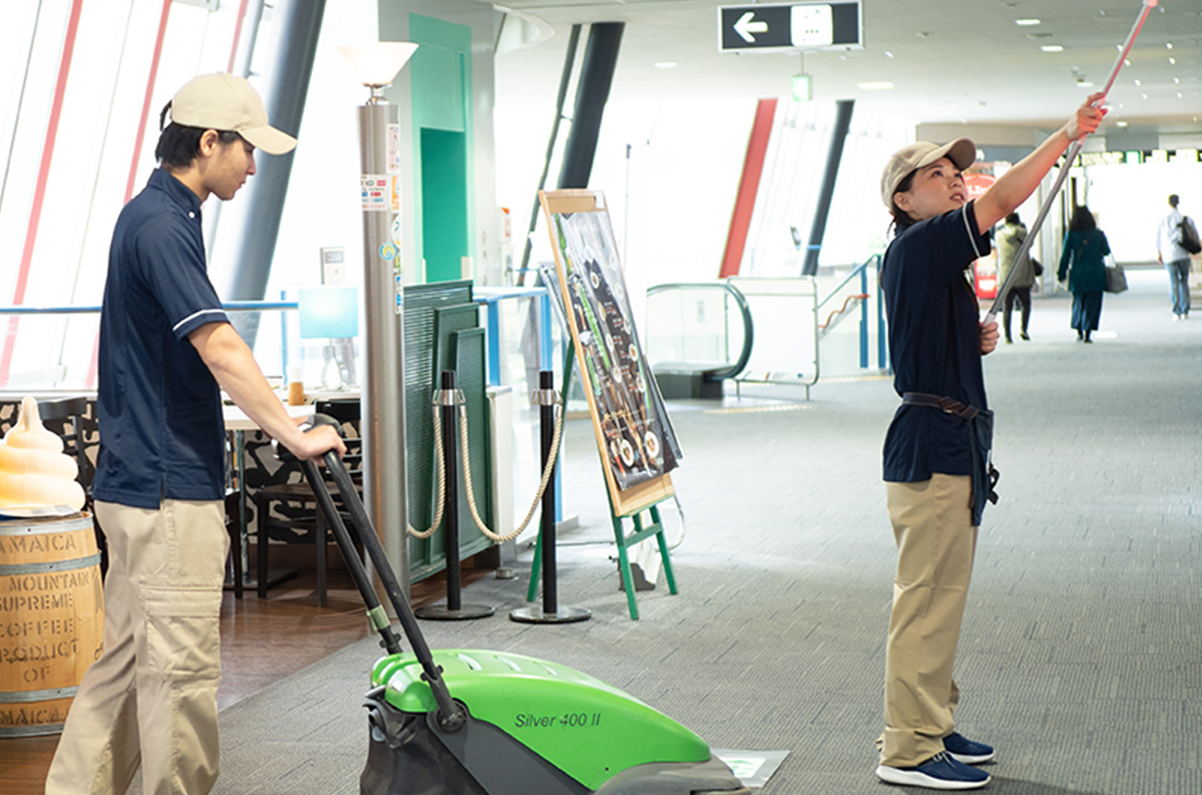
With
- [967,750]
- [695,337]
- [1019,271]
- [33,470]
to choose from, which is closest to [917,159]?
[967,750]

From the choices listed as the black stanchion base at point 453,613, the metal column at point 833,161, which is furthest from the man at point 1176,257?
the black stanchion base at point 453,613

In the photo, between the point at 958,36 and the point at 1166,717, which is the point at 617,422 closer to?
the point at 1166,717

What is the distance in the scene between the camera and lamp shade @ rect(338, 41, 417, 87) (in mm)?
4750

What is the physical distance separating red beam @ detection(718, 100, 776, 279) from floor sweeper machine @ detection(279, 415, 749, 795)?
19034 mm

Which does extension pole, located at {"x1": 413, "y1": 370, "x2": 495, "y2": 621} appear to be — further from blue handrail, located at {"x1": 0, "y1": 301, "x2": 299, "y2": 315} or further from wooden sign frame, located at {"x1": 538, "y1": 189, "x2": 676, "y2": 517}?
blue handrail, located at {"x1": 0, "y1": 301, "x2": 299, "y2": 315}

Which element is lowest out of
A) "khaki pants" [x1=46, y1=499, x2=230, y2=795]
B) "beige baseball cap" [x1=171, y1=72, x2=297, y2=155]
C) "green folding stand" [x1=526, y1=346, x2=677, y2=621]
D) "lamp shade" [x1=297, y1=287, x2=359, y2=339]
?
"green folding stand" [x1=526, y1=346, x2=677, y2=621]

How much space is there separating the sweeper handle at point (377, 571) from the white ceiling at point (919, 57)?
8317 mm

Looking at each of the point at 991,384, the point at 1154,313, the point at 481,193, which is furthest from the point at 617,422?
the point at 1154,313

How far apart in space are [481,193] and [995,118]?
18.8m

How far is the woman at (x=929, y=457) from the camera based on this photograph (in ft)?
10.6

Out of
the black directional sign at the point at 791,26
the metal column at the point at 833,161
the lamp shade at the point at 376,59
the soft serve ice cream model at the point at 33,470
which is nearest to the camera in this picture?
the soft serve ice cream model at the point at 33,470

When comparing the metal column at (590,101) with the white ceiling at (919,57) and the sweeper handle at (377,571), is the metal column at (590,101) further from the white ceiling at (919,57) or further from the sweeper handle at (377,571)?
the sweeper handle at (377,571)

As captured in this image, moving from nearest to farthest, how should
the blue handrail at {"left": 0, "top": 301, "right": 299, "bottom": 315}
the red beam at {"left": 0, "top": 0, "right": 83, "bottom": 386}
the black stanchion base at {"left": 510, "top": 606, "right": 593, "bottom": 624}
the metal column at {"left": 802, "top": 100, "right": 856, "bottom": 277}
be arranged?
1. the black stanchion base at {"left": 510, "top": 606, "right": 593, "bottom": 624}
2. the blue handrail at {"left": 0, "top": 301, "right": 299, "bottom": 315}
3. the red beam at {"left": 0, "top": 0, "right": 83, "bottom": 386}
4. the metal column at {"left": 802, "top": 100, "right": 856, "bottom": 277}

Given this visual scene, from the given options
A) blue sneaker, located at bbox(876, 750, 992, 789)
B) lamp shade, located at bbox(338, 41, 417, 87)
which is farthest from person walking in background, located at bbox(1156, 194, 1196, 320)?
blue sneaker, located at bbox(876, 750, 992, 789)
